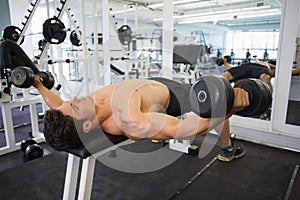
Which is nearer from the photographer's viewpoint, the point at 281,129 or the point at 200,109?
the point at 200,109

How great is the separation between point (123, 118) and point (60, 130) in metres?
0.32

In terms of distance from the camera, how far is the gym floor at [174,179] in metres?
2.02

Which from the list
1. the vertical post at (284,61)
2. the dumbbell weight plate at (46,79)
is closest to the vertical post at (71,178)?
the dumbbell weight plate at (46,79)

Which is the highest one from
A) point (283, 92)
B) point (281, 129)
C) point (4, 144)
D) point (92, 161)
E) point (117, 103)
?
point (117, 103)

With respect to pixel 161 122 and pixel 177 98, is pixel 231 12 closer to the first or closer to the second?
pixel 177 98

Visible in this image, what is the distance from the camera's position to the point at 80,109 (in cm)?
132

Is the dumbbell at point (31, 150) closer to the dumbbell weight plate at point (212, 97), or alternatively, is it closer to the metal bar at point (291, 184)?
the dumbbell weight plate at point (212, 97)

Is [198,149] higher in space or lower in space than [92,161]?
lower

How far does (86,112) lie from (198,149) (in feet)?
6.02

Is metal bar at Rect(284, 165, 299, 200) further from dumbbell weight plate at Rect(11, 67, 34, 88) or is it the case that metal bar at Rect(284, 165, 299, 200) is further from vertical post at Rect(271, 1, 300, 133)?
dumbbell weight plate at Rect(11, 67, 34, 88)

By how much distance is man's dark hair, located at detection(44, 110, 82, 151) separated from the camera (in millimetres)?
1238

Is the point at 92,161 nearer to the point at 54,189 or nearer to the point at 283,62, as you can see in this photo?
the point at 54,189

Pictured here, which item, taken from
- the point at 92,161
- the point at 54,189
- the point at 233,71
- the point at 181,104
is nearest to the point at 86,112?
the point at 92,161

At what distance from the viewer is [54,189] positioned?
2109 millimetres
